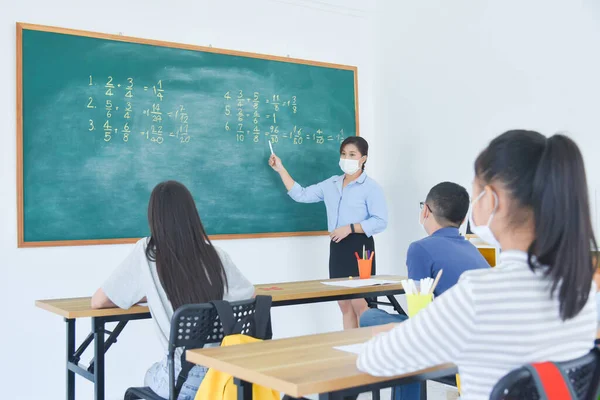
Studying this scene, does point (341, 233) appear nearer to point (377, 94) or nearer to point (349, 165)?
point (349, 165)

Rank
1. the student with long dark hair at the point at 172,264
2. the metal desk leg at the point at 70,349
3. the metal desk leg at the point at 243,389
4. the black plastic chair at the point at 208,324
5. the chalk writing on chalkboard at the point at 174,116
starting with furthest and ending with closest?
the chalk writing on chalkboard at the point at 174,116 < the metal desk leg at the point at 70,349 < the student with long dark hair at the point at 172,264 < the black plastic chair at the point at 208,324 < the metal desk leg at the point at 243,389

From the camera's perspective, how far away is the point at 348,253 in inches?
169

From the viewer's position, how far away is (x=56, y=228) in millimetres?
3709

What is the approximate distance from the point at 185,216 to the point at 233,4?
8.60ft

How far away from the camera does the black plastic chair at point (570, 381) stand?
1.11 meters

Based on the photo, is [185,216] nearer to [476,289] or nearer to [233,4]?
[476,289]

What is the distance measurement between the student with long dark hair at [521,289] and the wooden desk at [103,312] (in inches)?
59.7

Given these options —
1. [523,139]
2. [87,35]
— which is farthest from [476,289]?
[87,35]

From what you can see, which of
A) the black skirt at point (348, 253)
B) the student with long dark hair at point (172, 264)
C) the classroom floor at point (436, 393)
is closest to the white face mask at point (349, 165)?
the black skirt at point (348, 253)

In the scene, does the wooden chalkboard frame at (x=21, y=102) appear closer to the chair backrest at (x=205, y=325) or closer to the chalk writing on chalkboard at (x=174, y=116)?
the chalk writing on chalkboard at (x=174, y=116)

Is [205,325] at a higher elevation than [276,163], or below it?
below

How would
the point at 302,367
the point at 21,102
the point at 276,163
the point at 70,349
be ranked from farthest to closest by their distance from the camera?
the point at 276,163
the point at 21,102
the point at 70,349
the point at 302,367

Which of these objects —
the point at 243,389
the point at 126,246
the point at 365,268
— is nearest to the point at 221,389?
the point at 243,389

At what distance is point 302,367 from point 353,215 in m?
2.98
